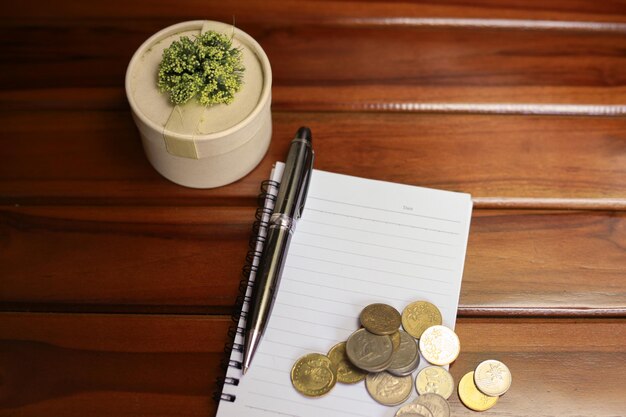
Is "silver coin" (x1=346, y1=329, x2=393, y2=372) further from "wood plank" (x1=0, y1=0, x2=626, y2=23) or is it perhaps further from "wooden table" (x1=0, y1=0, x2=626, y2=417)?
"wood plank" (x1=0, y1=0, x2=626, y2=23)

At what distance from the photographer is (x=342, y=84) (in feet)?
2.93

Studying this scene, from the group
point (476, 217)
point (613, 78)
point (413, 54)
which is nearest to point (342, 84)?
point (413, 54)

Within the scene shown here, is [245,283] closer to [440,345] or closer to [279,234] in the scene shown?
[279,234]

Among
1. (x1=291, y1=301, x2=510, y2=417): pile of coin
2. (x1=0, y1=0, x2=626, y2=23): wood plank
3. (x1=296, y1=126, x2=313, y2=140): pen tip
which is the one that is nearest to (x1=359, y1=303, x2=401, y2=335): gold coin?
(x1=291, y1=301, x2=510, y2=417): pile of coin

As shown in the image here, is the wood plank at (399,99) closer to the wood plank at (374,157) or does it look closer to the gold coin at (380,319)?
the wood plank at (374,157)

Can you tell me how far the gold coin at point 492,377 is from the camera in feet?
2.28

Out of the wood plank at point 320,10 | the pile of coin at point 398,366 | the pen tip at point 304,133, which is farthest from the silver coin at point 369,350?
the wood plank at point 320,10

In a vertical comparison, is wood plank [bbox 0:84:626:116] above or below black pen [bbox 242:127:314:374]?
above

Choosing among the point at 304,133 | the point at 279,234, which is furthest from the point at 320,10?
the point at 279,234

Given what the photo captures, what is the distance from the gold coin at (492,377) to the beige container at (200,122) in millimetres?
344

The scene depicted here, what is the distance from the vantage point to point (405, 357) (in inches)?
28.0

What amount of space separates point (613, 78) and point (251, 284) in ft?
1.79

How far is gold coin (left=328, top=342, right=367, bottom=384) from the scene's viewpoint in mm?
700

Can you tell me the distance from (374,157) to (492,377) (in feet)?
0.96
